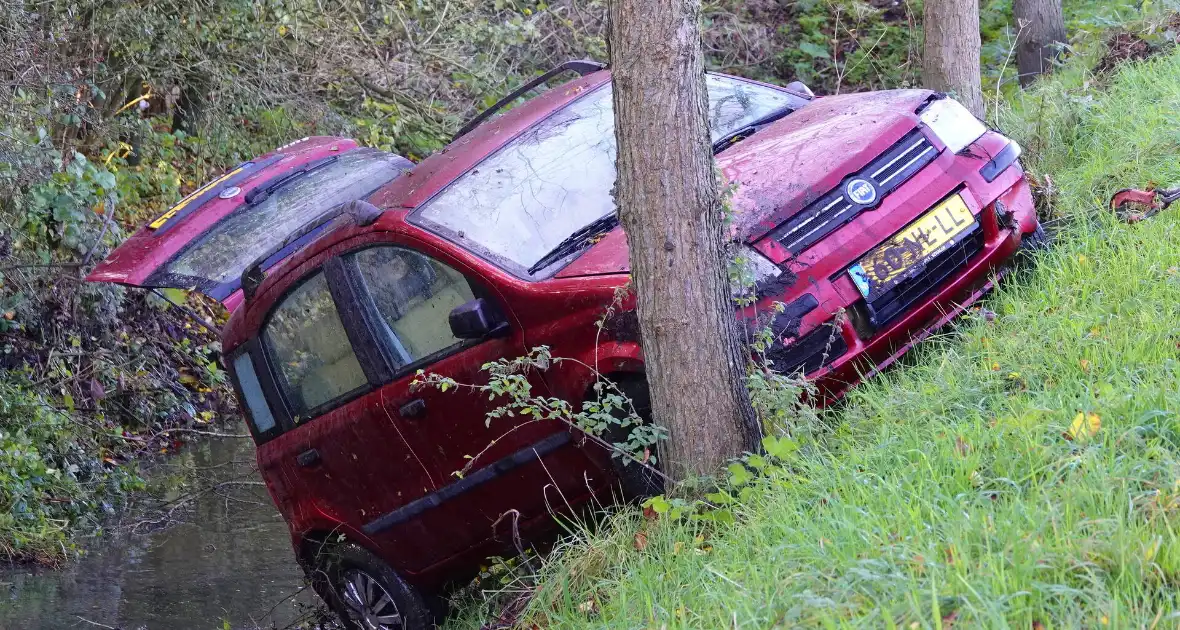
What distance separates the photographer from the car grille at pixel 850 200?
168 inches

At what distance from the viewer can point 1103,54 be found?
8281 mm

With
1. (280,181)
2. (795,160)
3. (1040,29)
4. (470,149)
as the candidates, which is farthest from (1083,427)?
(1040,29)

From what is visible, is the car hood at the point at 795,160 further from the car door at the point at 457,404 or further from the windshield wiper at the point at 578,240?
the car door at the point at 457,404

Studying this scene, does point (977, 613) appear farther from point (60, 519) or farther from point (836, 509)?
point (60, 519)

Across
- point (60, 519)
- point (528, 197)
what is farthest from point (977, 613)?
point (60, 519)

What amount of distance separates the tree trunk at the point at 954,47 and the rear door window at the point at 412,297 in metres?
4.29

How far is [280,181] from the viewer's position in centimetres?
620

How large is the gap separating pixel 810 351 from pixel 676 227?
0.73m

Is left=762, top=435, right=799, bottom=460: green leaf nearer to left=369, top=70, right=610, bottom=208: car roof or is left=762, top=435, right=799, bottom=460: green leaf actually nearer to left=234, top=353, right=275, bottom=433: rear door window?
left=369, top=70, right=610, bottom=208: car roof

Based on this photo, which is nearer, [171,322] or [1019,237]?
[1019,237]

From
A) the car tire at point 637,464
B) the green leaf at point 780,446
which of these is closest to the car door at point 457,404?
the car tire at point 637,464

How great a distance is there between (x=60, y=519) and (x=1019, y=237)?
20.9 feet

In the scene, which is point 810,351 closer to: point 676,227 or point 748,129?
point 676,227

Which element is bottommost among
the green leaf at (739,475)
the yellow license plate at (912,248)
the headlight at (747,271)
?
the green leaf at (739,475)
